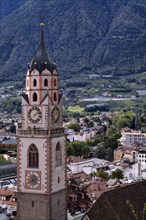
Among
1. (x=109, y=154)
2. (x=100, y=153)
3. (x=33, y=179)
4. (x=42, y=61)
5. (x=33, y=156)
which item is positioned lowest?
(x=109, y=154)

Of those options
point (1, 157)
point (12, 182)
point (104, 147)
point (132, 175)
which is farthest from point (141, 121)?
point (12, 182)

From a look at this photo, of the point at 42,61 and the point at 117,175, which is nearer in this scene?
the point at 42,61

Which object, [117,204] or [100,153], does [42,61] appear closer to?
[117,204]

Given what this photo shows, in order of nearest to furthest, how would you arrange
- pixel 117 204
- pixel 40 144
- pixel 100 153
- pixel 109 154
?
pixel 40 144 < pixel 117 204 < pixel 100 153 < pixel 109 154

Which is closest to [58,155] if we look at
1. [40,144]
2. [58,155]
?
[58,155]

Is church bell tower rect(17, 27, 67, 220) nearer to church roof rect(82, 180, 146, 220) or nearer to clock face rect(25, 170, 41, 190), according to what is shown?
clock face rect(25, 170, 41, 190)

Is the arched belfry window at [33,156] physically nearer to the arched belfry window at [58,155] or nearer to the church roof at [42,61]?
the arched belfry window at [58,155]
